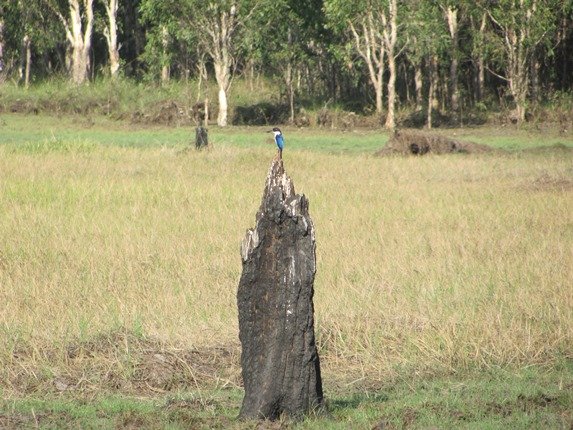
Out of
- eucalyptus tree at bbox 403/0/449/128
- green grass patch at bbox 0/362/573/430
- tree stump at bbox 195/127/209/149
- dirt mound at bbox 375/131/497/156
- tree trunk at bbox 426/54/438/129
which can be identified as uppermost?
eucalyptus tree at bbox 403/0/449/128

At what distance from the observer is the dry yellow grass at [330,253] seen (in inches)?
320

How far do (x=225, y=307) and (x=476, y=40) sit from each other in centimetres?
2549

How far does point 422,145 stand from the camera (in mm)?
23922

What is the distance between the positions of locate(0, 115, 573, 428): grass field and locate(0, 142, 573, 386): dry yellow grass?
3 cm

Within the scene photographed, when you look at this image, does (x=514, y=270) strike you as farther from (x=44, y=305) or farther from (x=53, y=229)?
(x=53, y=229)

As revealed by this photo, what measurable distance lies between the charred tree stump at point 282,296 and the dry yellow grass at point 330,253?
5.03 feet

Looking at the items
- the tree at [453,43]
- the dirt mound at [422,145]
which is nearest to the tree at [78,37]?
the tree at [453,43]

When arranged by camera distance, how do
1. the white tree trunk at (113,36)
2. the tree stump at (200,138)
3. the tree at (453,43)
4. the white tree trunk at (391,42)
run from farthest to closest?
the white tree trunk at (113,36) < the tree at (453,43) < the white tree trunk at (391,42) < the tree stump at (200,138)

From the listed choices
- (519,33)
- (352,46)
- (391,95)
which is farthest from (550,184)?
(352,46)

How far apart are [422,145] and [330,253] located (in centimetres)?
1237

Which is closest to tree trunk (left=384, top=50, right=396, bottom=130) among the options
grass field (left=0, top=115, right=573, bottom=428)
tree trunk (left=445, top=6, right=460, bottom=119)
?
tree trunk (left=445, top=6, right=460, bottom=119)

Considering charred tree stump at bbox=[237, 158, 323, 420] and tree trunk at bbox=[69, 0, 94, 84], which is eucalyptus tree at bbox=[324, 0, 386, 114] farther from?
charred tree stump at bbox=[237, 158, 323, 420]

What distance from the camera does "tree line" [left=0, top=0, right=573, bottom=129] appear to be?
33.2 metres

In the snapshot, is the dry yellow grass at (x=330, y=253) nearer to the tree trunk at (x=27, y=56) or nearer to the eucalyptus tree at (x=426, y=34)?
the eucalyptus tree at (x=426, y=34)
